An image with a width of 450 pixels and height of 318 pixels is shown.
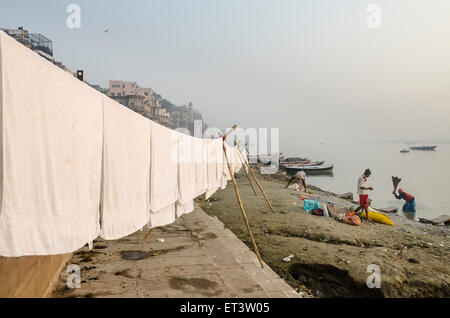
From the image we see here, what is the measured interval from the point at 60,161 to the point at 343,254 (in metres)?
6.50

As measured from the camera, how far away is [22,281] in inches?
114

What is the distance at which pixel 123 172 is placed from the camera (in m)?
3.19

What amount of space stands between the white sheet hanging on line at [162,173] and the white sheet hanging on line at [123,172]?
0.22 m

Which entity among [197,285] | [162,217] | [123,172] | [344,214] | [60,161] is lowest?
[344,214]

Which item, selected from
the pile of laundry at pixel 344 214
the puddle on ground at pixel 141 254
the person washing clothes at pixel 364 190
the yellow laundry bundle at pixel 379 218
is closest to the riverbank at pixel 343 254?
the pile of laundry at pixel 344 214

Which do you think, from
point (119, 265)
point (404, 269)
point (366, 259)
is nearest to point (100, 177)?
point (119, 265)

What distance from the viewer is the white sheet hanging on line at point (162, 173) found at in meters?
4.11

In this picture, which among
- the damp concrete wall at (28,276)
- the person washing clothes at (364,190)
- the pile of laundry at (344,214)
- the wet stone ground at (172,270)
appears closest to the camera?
the damp concrete wall at (28,276)

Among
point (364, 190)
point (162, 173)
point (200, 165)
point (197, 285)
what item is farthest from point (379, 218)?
point (162, 173)

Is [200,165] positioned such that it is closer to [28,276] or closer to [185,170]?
[185,170]

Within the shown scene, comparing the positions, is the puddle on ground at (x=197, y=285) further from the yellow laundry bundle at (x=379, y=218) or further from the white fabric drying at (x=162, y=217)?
the yellow laundry bundle at (x=379, y=218)

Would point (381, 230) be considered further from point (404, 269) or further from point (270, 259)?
point (270, 259)

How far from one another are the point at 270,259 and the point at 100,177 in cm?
446

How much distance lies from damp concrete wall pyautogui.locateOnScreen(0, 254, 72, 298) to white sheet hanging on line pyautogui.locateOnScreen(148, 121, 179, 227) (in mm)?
1556
